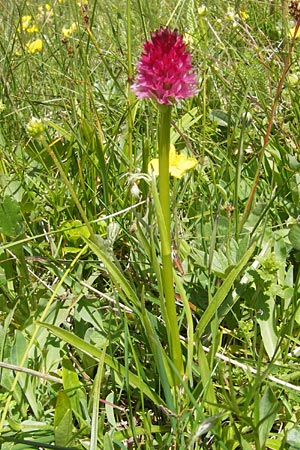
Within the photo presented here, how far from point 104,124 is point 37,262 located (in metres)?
0.60

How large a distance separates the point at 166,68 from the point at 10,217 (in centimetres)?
57

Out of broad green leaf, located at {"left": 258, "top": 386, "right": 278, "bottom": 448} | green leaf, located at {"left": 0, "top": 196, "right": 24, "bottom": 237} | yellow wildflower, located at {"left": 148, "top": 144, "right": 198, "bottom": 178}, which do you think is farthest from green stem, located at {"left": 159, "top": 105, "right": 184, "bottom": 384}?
green leaf, located at {"left": 0, "top": 196, "right": 24, "bottom": 237}

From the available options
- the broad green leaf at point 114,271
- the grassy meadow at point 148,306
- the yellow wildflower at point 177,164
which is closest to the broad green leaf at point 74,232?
the grassy meadow at point 148,306

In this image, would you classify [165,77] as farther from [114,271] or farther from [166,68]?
[114,271]

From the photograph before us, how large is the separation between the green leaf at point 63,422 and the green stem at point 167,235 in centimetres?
17

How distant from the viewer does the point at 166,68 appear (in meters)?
0.68

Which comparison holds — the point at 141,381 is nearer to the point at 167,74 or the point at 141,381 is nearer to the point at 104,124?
the point at 167,74

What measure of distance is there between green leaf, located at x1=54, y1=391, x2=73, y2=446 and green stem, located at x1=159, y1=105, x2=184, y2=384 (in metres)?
0.17

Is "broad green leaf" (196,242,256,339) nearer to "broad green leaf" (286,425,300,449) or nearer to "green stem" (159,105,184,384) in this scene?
"green stem" (159,105,184,384)

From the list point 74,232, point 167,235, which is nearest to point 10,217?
point 74,232

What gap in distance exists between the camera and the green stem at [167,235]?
27.4 inches

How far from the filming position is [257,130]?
61.8 inches

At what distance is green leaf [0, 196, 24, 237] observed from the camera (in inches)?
44.1

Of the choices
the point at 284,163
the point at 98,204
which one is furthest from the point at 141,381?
the point at 284,163
